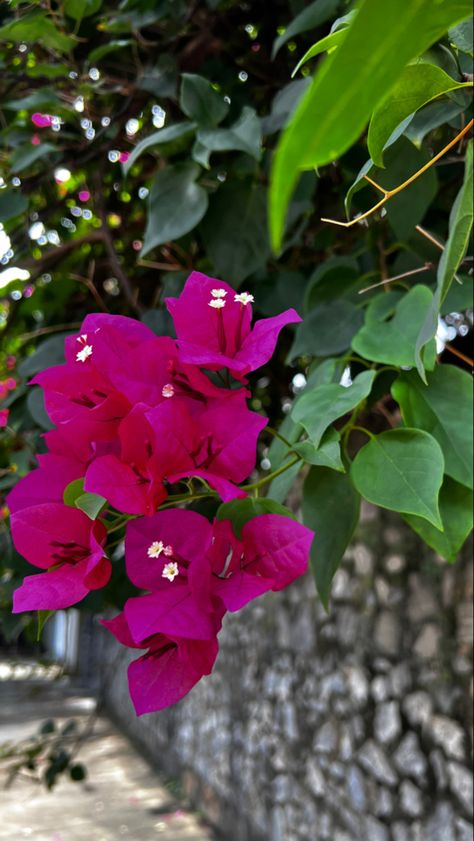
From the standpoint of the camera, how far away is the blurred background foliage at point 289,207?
0.26 metres

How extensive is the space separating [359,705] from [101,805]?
1.76 metres

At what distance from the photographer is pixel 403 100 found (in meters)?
0.26

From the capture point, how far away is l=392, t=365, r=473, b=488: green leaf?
447mm

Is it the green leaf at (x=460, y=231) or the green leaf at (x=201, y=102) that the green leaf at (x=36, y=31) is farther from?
the green leaf at (x=460, y=231)

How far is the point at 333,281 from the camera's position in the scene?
685mm

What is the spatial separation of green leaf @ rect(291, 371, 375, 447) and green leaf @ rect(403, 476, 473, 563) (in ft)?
0.24

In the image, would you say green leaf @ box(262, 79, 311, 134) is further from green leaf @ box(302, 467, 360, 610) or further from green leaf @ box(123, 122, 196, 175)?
green leaf @ box(302, 467, 360, 610)

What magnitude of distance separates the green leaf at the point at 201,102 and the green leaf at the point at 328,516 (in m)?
0.33

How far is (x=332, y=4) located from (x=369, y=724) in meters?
1.27

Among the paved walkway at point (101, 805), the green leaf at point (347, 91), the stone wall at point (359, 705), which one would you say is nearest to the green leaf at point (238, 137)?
the green leaf at point (347, 91)

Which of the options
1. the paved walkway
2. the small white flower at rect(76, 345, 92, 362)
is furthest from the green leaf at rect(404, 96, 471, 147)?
the paved walkway

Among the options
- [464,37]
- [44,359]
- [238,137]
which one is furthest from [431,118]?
[44,359]

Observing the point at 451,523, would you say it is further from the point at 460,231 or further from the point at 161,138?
the point at 161,138

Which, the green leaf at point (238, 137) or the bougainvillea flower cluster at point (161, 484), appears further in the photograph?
the green leaf at point (238, 137)
